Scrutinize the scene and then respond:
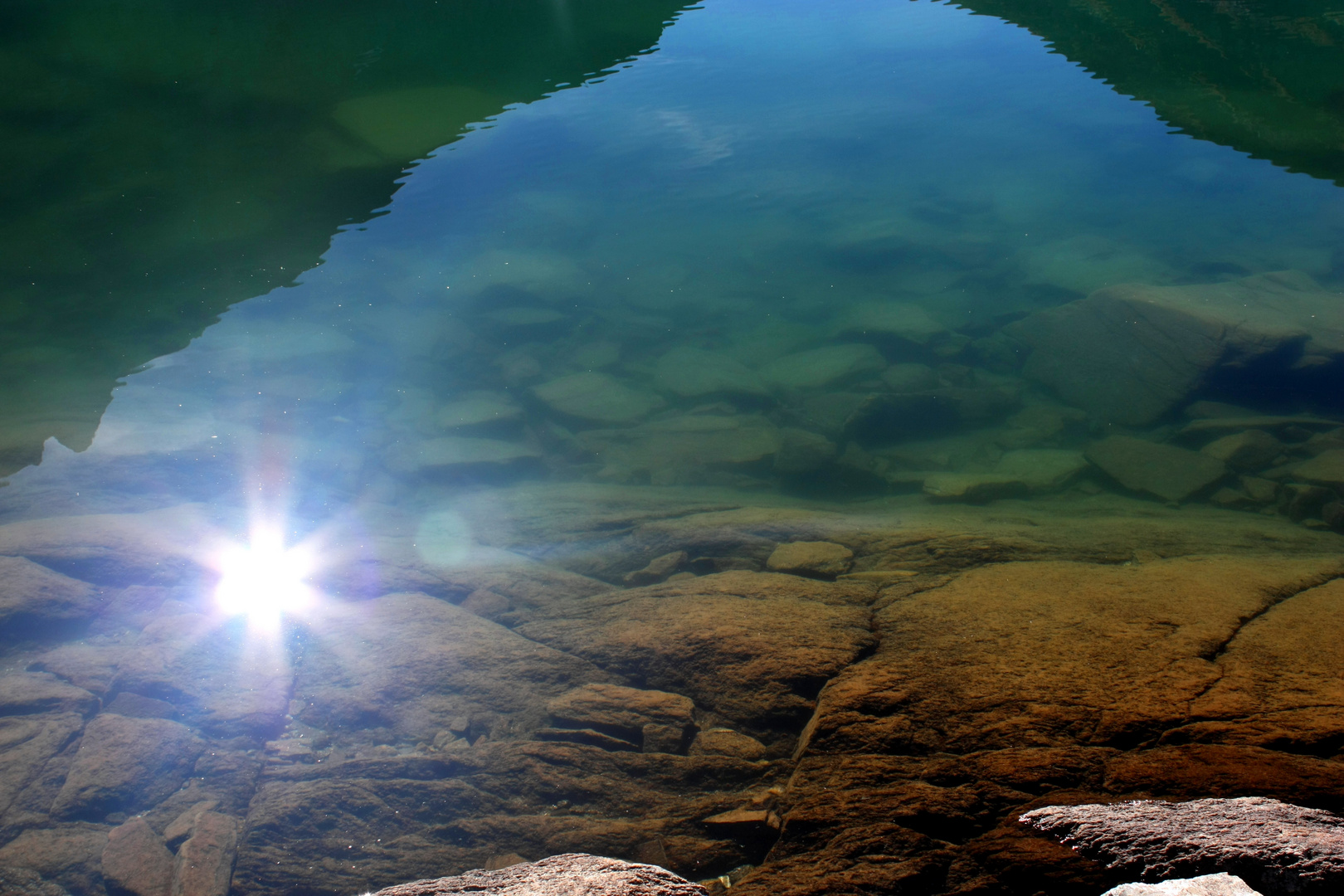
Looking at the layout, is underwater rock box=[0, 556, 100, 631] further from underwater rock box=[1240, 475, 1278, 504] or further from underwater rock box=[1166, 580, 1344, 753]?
underwater rock box=[1240, 475, 1278, 504]

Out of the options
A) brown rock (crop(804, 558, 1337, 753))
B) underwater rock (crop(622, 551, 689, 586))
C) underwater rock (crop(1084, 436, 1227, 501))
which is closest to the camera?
brown rock (crop(804, 558, 1337, 753))

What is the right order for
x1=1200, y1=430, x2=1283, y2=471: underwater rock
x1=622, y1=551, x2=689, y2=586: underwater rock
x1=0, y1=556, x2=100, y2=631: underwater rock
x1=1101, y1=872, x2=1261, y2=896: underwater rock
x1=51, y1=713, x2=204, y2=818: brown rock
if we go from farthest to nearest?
1. x1=1200, y1=430, x2=1283, y2=471: underwater rock
2. x1=622, y1=551, x2=689, y2=586: underwater rock
3. x1=0, y1=556, x2=100, y2=631: underwater rock
4. x1=51, y1=713, x2=204, y2=818: brown rock
5. x1=1101, y1=872, x2=1261, y2=896: underwater rock

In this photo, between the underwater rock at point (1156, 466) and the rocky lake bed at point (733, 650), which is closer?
the rocky lake bed at point (733, 650)

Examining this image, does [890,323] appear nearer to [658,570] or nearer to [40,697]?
[658,570]

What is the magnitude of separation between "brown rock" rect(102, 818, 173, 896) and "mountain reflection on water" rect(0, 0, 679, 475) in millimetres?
3845

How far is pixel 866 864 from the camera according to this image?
2.21 metres

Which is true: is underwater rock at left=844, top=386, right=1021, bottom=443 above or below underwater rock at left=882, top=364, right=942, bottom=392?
below

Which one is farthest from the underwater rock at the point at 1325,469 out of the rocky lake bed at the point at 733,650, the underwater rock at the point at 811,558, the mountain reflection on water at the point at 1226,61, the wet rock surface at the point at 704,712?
the mountain reflection on water at the point at 1226,61

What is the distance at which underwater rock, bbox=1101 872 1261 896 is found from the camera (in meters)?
1.63

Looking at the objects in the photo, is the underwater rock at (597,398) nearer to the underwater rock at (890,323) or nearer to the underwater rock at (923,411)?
the underwater rock at (923,411)

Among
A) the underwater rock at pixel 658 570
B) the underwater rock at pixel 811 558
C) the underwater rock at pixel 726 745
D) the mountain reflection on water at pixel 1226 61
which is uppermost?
the mountain reflection on water at pixel 1226 61

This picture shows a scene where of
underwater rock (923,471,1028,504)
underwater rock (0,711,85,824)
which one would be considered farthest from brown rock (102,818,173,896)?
underwater rock (923,471,1028,504)

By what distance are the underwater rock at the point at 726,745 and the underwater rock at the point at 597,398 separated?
3951mm

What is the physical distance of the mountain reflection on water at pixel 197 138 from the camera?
7535 mm
